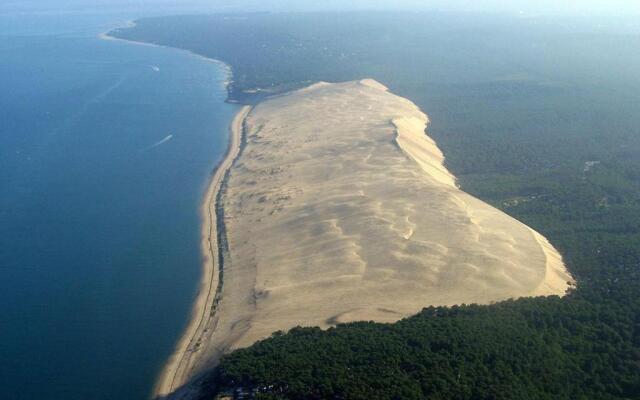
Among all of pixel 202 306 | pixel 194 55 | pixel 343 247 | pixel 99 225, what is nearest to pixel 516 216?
pixel 343 247

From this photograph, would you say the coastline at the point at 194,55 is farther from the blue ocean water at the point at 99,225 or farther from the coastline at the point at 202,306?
the coastline at the point at 202,306

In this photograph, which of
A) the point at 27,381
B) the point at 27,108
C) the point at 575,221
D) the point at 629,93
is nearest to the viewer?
the point at 27,381

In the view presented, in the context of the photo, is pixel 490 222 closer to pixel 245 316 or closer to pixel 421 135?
pixel 245 316

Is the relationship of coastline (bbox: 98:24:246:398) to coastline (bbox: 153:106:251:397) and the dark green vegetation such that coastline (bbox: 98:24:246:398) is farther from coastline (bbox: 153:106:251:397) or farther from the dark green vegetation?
the dark green vegetation

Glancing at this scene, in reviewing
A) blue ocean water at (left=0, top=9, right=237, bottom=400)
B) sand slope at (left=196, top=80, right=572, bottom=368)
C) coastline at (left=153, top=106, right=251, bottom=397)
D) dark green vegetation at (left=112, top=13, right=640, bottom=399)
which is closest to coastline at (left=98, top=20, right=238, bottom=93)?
dark green vegetation at (left=112, top=13, right=640, bottom=399)

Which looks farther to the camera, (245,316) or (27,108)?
(27,108)

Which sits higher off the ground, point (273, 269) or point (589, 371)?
point (589, 371)

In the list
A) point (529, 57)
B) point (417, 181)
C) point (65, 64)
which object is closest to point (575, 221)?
point (417, 181)
